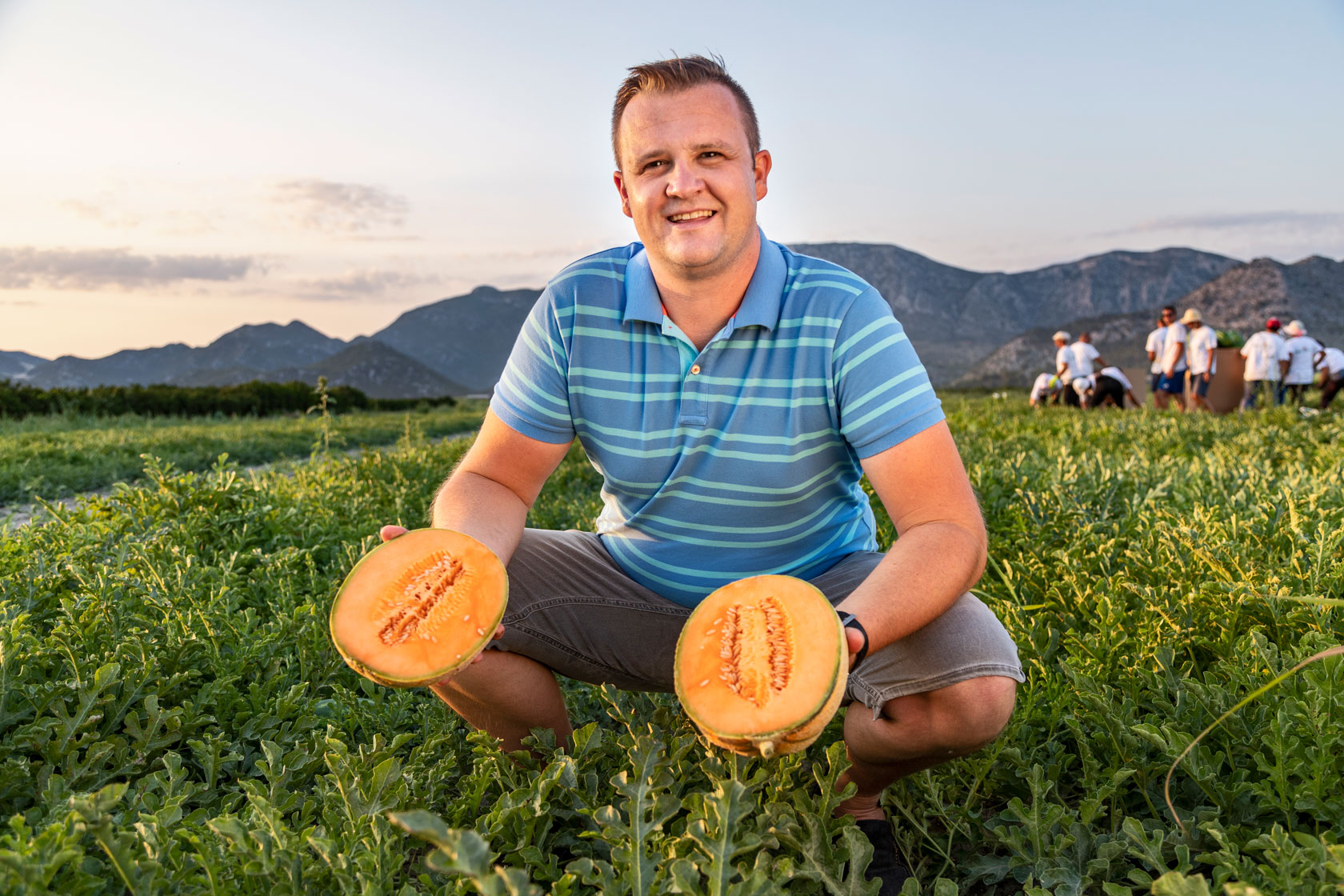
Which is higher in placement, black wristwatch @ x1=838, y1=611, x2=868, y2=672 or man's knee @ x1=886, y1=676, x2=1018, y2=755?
black wristwatch @ x1=838, y1=611, x2=868, y2=672

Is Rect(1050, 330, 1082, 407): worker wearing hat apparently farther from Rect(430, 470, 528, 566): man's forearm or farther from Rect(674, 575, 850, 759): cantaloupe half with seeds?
Rect(674, 575, 850, 759): cantaloupe half with seeds

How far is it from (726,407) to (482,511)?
2.41 feet

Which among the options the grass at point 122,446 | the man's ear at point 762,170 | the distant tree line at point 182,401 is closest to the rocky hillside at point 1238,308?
the distant tree line at point 182,401

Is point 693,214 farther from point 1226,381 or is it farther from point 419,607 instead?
point 1226,381

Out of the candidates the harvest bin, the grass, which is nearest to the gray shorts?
the grass

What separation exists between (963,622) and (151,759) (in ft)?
7.24

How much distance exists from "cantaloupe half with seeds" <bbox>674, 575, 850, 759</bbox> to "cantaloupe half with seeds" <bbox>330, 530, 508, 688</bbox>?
490mm

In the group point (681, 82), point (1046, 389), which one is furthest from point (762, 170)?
point (1046, 389)

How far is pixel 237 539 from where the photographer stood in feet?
13.2

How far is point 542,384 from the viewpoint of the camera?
2.45m

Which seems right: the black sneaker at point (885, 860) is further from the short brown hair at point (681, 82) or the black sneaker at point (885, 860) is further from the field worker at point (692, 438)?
the short brown hair at point (681, 82)

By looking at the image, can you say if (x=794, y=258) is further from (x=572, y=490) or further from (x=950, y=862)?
(x=572, y=490)

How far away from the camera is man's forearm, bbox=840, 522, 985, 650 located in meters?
1.82

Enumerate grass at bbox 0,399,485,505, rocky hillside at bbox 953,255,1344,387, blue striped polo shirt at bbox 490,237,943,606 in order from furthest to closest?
1. rocky hillside at bbox 953,255,1344,387
2. grass at bbox 0,399,485,505
3. blue striped polo shirt at bbox 490,237,943,606
